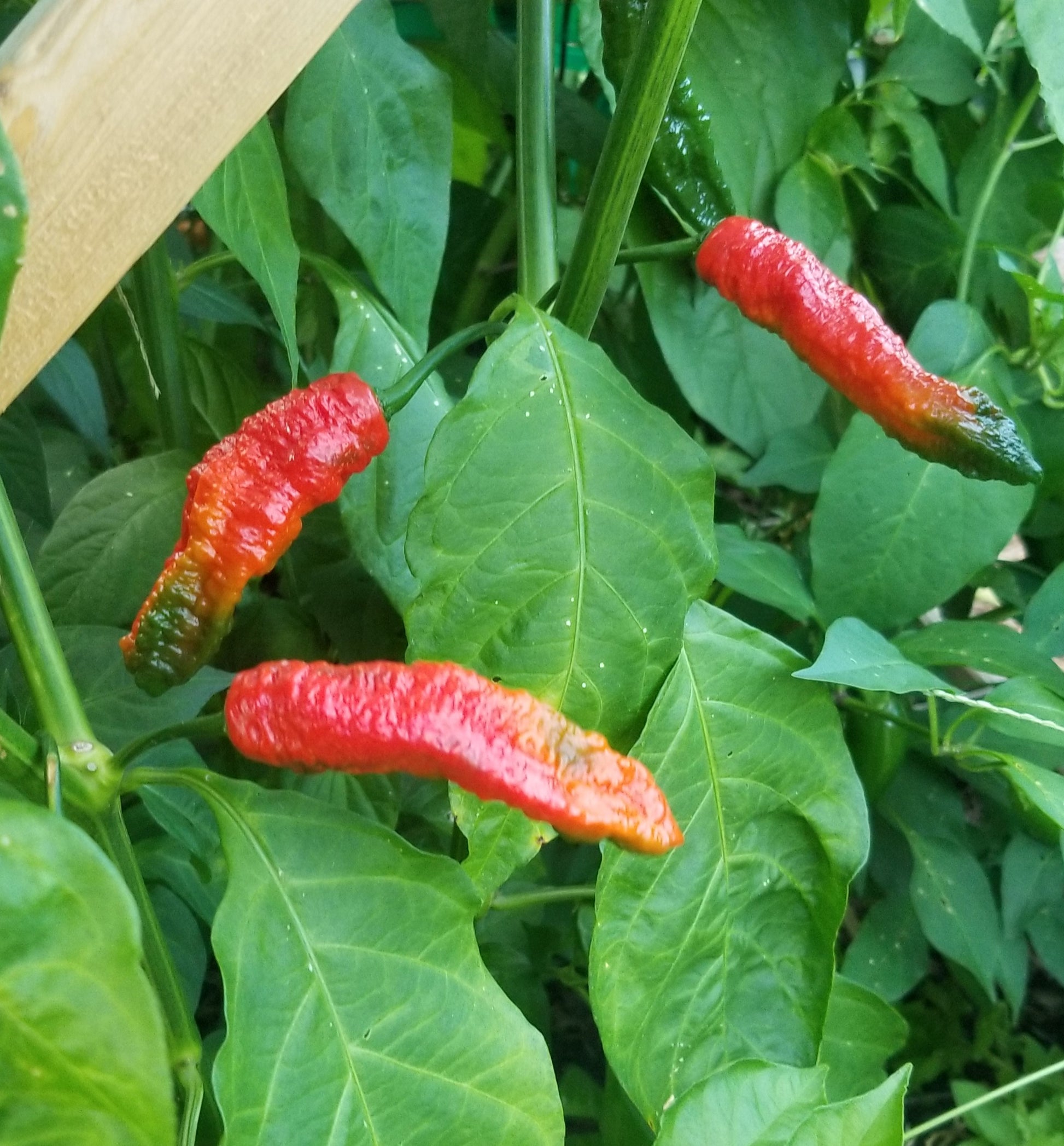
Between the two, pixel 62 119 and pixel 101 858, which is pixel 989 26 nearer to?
pixel 62 119

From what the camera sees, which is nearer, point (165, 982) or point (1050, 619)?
point (165, 982)

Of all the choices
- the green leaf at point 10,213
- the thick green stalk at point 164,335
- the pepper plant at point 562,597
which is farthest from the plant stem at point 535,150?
the green leaf at point 10,213

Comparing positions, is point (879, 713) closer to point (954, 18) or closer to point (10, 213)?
point (954, 18)

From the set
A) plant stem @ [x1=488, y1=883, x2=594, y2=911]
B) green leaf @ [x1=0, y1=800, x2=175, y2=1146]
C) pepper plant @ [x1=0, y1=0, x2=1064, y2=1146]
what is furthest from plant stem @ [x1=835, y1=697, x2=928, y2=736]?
green leaf @ [x1=0, y1=800, x2=175, y2=1146]

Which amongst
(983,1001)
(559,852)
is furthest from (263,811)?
(983,1001)

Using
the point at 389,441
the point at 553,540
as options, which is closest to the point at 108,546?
the point at 389,441

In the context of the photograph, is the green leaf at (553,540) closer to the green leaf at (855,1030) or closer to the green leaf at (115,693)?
the green leaf at (115,693)
